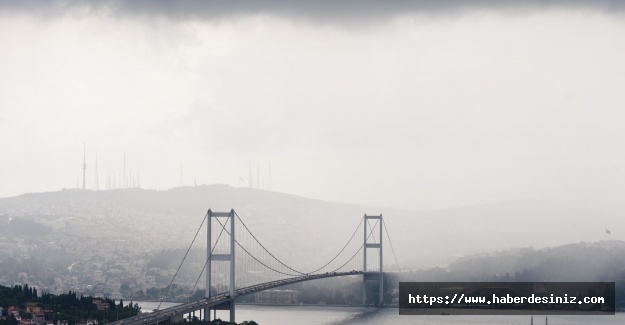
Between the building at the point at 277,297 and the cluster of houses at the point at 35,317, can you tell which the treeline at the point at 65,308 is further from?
the building at the point at 277,297

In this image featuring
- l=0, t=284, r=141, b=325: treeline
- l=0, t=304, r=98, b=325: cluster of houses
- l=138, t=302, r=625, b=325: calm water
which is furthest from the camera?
l=138, t=302, r=625, b=325: calm water

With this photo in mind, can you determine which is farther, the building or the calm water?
the building

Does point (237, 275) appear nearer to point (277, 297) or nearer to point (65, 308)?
point (277, 297)


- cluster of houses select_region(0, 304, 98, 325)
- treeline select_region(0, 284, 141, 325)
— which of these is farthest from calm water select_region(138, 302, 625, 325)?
cluster of houses select_region(0, 304, 98, 325)

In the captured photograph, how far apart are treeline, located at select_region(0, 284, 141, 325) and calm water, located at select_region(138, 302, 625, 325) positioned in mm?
11818

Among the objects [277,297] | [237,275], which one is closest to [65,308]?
[277,297]

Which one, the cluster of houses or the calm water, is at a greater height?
the cluster of houses

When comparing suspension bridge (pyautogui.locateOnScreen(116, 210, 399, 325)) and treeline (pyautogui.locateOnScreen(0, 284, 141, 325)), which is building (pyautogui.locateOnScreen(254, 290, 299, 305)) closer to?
suspension bridge (pyautogui.locateOnScreen(116, 210, 399, 325))

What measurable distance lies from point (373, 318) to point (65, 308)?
25.2 metres

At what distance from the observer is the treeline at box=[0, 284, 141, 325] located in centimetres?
5843

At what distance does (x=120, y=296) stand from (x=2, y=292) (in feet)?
192

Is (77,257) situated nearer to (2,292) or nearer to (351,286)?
(351,286)

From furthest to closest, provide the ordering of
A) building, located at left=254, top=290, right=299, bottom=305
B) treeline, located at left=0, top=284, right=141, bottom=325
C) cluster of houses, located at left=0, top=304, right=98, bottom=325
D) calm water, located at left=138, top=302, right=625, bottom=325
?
building, located at left=254, top=290, right=299, bottom=305 → calm water, located at left=138, top=302, right=625, bottom=325 → treeline, located at left=0, top=284, right=141, bottom=325 → cluster of houses, located at left=0, top=304, right=98, bottom=325

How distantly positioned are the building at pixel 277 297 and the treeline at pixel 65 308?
1150 inches
